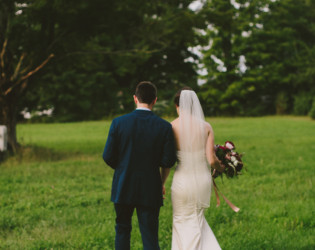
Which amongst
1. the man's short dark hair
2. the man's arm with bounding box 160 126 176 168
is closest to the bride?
the man's arm with bounding box 160 126 176 168

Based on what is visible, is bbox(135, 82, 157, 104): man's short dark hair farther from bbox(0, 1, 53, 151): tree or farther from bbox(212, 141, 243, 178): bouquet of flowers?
bbox(0, 1, 53, 151): tree

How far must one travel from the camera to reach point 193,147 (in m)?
3.85

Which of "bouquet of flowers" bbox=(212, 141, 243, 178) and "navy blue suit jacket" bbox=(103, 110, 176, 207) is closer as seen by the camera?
"navy blue suit jacket" bbox=(103, 110, 176, 207)

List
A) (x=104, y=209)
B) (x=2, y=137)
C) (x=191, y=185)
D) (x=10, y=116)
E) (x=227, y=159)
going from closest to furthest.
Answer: (x=191, y=185) < (x=227, y=159) < (x=104, y=209) < (x=2, y=137) < (x=10, y=116)

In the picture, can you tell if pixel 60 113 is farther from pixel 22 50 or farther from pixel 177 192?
pixel 177 192

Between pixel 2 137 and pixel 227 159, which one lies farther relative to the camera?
pixel 2 137

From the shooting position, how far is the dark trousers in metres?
3.71

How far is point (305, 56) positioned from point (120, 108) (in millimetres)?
20629

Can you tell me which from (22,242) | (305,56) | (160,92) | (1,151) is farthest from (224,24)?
(305,56)

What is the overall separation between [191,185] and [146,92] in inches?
36.7

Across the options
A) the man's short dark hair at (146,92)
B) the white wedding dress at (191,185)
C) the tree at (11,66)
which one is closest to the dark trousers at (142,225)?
the white wedding dress at (191,185)

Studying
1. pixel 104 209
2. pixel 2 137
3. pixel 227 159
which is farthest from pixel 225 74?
pixel 227 159

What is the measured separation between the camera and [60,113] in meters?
41.1

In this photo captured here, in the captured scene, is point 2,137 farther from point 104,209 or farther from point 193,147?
point 193,147
